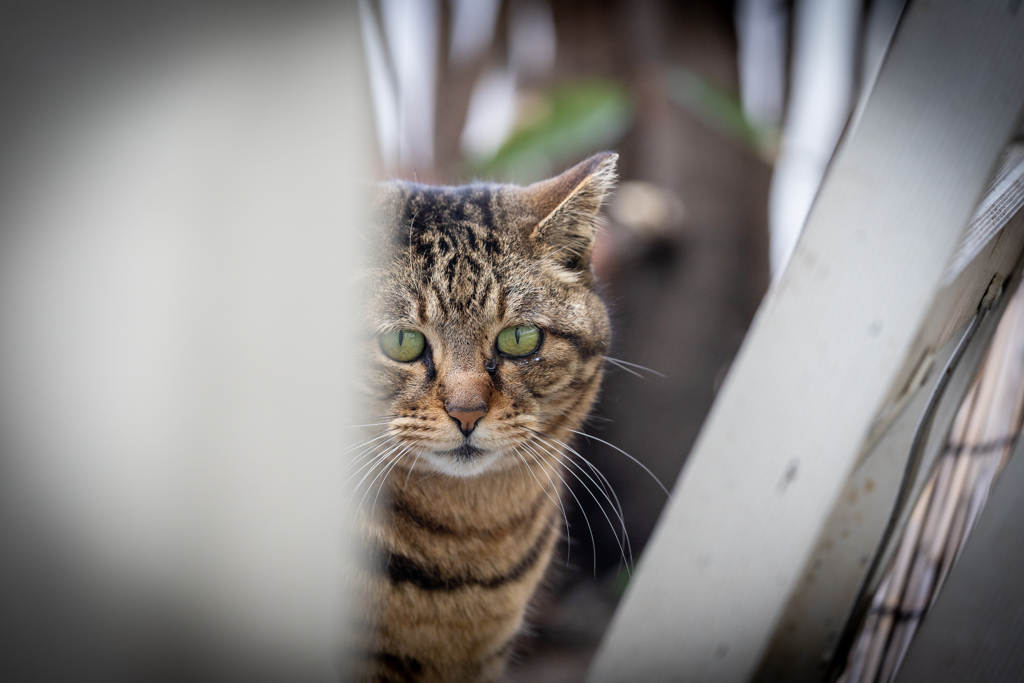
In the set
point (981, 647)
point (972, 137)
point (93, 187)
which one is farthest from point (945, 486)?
point (93, 187)

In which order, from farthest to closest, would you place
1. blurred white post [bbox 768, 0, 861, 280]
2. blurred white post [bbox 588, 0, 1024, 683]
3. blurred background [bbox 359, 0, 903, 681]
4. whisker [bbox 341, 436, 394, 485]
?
blurred white post [bbox 768, 0, 861, 280] < blurred background [bbox 359, 0, 903, 681] < whisker [bbox 341, 436, 394, 485] < blurred white post [bbox 588, 0, 1024, 683]

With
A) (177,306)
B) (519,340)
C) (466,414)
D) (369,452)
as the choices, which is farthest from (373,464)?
(177,306)

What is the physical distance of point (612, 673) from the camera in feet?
1.76

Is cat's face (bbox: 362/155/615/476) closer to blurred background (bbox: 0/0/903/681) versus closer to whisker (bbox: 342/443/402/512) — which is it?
whisker (bbox: 342/443/402/512)

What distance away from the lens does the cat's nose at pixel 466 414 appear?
0.63 m

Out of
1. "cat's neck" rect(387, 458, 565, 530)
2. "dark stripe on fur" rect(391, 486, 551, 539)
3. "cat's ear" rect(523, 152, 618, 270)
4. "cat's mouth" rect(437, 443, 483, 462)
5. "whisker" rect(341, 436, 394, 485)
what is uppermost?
"cat's ear" rect(523, 152, 618, 270)

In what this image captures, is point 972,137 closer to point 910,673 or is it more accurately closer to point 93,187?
point 910,673

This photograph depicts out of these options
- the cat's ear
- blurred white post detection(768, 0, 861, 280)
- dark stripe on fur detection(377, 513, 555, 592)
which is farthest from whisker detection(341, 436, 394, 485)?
blurred white post detection(768, 0, 861, 280)

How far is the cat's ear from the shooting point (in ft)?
2.18

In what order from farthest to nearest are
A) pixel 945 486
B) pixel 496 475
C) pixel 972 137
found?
pixel 496 475 → pixel 945 486 → pixel 972 137

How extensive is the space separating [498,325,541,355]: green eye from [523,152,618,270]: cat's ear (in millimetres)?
109

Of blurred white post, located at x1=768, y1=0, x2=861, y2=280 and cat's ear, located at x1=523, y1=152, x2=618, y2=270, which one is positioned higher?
blurred white post, located at x1=768, y1=0, x2=861, y2=280

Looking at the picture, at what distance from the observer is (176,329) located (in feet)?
1.16

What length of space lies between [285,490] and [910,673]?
Result: 0.66 meters
